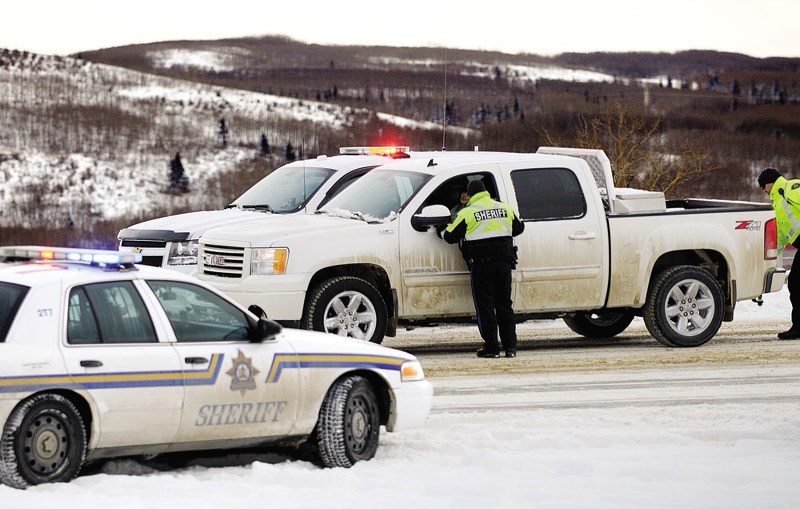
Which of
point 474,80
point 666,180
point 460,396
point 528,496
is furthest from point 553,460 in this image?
point 474,80

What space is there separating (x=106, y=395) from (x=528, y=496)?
92.1 inches

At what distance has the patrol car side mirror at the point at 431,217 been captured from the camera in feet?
46.0

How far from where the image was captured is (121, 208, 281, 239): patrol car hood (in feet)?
52.6

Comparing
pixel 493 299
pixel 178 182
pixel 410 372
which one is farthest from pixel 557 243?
pixel 178 182

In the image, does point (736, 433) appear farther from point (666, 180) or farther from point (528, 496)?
point (666, 180)

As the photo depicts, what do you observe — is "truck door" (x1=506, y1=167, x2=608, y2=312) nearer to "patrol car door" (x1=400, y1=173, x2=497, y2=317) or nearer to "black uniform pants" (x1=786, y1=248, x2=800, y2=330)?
"patrol car door" (x1=400, y1=173, x2=497, y2=317)

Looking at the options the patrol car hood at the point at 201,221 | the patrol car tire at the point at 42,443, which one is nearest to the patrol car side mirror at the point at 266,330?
the patrol car tire at the point at 42,443

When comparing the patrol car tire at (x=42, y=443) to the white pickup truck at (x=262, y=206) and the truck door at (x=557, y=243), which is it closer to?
the truck door at (x=557, y=243)

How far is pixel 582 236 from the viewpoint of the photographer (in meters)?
14.7

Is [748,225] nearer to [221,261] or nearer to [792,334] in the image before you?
[792,334]

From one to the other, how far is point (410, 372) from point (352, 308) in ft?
13.9

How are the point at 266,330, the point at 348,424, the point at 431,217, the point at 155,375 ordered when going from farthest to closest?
the point at 431,217 → the point at 348,424 → the point at 266,330 → the point at 155,375

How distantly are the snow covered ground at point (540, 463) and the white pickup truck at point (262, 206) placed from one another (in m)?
4.30

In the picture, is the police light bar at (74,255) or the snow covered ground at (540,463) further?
the police light bar at (74,255)
